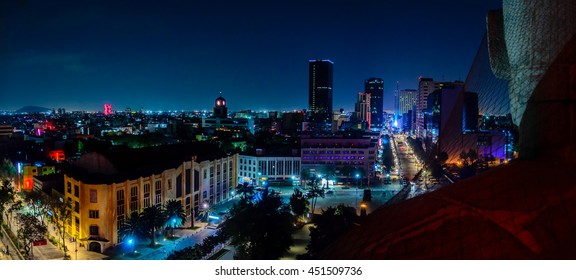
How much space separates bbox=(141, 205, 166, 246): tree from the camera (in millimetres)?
10656

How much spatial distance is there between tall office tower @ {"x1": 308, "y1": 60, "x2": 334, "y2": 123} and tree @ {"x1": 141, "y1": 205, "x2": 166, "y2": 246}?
50.1 metres

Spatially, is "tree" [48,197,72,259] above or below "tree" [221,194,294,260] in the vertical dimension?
below

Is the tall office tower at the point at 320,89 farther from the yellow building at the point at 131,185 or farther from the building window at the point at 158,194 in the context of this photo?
the building window at the point at 158,194

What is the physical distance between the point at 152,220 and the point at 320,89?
58121 mm

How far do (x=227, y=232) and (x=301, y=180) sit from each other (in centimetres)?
1166

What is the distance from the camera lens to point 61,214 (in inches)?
417

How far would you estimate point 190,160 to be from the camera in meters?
13.6

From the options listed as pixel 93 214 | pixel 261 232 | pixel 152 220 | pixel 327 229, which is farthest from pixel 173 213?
pixel 327 229

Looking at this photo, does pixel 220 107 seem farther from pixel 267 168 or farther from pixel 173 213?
pixel 173 213

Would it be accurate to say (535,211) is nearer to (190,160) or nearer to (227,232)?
(227,232)

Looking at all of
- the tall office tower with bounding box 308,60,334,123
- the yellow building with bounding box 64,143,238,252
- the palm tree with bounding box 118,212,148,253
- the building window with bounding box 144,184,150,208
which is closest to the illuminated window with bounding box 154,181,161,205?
the yellow building with bounding box 64,143,238,252

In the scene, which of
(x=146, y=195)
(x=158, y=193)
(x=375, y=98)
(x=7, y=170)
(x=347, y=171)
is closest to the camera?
(x=146, y=195)

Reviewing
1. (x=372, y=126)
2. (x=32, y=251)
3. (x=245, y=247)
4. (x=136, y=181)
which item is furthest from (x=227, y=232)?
(x=372, y=126)

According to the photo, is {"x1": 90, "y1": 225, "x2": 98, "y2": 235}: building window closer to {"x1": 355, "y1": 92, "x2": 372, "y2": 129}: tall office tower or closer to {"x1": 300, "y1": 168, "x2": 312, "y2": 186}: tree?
{"x1": 300, "y1": 168, "x2": 312, "y2": 186}: tree
